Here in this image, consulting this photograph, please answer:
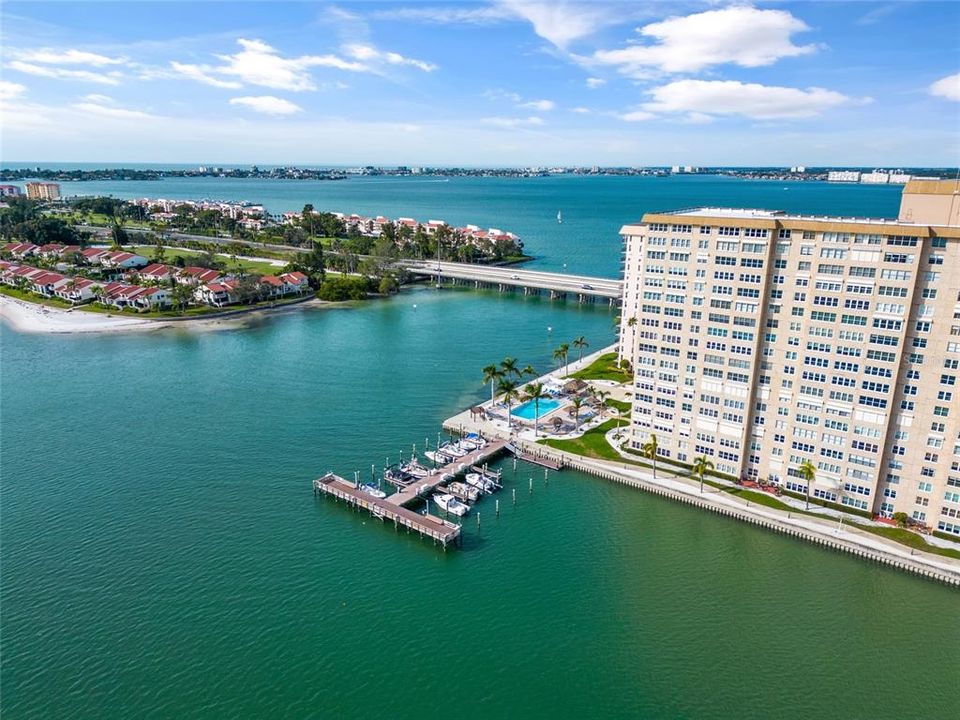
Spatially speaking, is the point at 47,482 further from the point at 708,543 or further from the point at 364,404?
the point at 708,543

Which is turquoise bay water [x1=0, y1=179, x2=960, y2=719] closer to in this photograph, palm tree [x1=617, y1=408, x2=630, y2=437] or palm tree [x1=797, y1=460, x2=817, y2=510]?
palm tree [x1=797, y1=460, x2=817, y2=510]

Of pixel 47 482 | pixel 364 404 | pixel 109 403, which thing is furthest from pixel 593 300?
pixel 47 482

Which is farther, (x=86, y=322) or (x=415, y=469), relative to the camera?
(x=86, y=322)

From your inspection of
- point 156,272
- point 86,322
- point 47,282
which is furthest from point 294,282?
point 47,282

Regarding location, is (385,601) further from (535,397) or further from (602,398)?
(602,398)

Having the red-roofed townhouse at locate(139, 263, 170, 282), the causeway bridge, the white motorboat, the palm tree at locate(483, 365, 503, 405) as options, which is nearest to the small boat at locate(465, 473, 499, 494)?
the white motorboat

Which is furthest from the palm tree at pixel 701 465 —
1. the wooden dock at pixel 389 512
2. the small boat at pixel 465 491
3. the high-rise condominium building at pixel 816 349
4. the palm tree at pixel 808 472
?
the wooden dock at pixel 389 512
